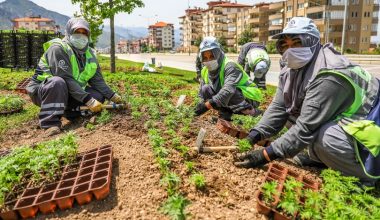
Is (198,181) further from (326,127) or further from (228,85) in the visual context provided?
(228,85)

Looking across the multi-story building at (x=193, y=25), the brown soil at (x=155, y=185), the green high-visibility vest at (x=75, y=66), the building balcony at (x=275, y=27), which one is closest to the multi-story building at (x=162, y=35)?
the multi-story building at (x=193, y=25)

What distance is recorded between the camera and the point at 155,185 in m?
3.03

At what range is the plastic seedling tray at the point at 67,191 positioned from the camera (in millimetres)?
2766

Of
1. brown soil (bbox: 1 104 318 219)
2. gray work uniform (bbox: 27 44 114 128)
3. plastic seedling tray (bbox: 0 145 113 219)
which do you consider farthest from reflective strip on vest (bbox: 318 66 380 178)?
gray work uniform (bbox: 27 44 114 128)

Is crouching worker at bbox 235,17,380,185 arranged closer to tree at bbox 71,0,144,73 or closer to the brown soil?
the brown soil

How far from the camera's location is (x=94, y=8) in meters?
13.7

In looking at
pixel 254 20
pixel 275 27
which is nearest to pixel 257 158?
pixel 275 27

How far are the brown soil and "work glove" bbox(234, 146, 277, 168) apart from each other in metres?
0.06

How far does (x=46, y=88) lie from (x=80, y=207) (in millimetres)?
3041

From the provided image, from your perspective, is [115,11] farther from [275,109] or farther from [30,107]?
[275,109]

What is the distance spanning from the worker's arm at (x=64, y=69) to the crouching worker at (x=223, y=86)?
1876 millimetres

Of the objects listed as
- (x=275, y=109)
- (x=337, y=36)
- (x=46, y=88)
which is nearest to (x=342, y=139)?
(x=275, y=109)

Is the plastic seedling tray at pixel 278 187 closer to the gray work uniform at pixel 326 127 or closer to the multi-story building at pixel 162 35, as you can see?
the gray work uniform at pixel 326 127

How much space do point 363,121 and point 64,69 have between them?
4.23 m
